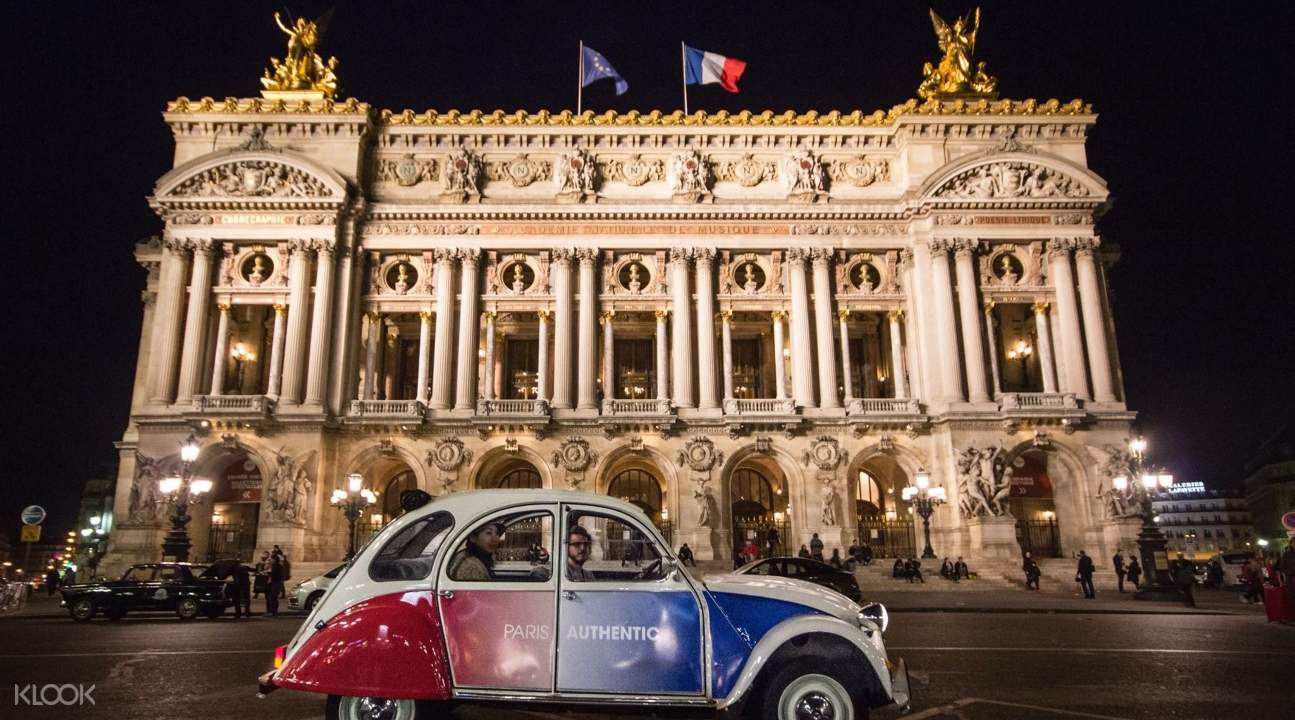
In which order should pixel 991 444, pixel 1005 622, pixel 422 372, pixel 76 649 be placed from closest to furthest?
pixel 76 649
pixel 1005 622
pixel 991 444
pixel 422 372

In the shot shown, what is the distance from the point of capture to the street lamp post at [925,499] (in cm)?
3130

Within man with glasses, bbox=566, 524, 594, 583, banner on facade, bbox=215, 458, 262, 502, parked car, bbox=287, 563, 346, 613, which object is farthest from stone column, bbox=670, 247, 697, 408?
man with glasses, bbox=566, 524, 594, 583

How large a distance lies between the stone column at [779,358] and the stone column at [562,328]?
933 cm

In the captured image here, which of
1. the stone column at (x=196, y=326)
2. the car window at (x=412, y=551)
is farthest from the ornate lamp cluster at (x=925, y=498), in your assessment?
the stone column at (x=196, y=326)

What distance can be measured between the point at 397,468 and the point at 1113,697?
32.6 meters

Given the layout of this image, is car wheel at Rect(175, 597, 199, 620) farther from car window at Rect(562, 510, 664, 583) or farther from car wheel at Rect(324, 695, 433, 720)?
car window at Rect(562, 510, 664, 583)

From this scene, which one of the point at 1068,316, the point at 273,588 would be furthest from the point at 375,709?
the point at 1068,316

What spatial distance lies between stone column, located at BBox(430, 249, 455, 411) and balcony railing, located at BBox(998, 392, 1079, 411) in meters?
24.0

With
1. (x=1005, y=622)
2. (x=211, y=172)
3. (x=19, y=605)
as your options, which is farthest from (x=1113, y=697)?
(x=211, y=172)

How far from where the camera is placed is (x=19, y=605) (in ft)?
80.4

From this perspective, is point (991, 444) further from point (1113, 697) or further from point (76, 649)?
point (76, 649)

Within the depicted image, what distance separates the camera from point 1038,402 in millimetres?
35031

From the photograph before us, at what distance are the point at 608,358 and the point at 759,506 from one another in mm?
9987

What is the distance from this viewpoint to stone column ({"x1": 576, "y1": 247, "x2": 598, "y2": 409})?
35969 mm
